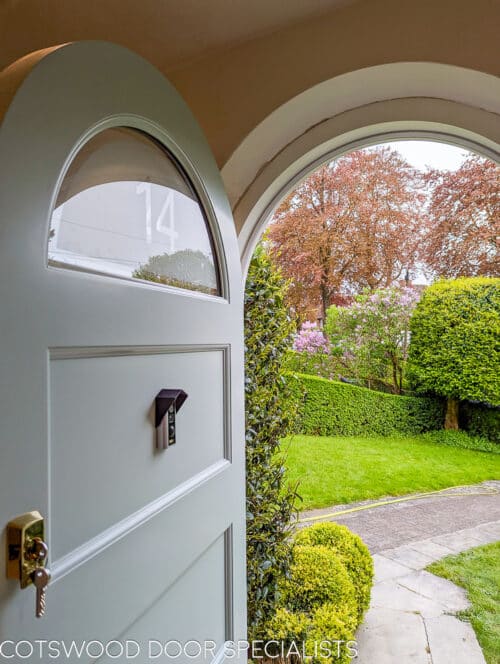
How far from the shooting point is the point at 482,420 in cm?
524

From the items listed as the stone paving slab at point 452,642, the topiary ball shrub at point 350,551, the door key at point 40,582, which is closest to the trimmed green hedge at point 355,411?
the topiary ball shrub at point 350,551

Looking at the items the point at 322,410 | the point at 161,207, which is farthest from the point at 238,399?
the point at 322,410

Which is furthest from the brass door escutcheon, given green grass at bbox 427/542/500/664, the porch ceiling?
green grass at bbox 427/542/500/664

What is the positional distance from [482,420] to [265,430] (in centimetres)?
436

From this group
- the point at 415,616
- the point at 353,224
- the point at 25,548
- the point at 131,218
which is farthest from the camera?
the point at 353,224

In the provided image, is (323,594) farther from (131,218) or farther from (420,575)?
(131,218)

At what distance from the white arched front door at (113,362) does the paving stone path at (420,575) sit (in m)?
1.56

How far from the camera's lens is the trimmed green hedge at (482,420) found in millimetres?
5160

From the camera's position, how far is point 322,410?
531cm

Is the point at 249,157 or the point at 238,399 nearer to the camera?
the point at 238,399

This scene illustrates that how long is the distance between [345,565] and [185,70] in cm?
209

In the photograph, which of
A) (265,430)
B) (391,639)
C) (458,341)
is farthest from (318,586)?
(458,341)

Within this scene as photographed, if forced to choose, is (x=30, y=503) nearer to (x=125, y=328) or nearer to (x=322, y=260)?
(x=125, y=328)

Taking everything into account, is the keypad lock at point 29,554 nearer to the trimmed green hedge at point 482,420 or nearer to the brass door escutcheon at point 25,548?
the brass door escutcheon at point 25,548
